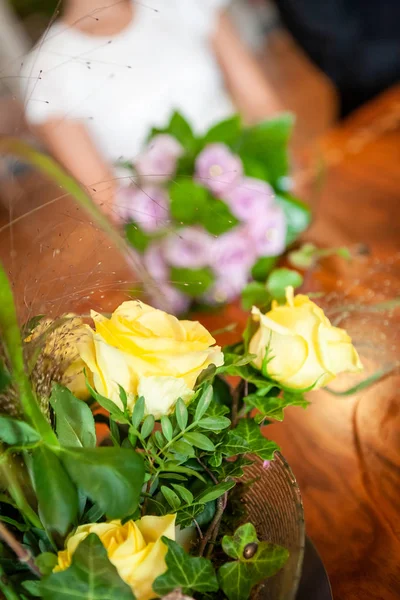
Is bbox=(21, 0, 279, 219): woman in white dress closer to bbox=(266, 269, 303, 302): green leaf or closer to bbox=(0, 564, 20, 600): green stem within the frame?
bbox=(266, 269, 303, 302): green leaf

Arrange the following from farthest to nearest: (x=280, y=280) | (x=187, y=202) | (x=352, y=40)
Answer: (x=352, y=40)
(x=187, y=202)
(x=280, y=280)

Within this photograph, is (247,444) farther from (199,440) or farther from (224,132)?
(224,132)

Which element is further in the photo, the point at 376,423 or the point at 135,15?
the point at 135,15

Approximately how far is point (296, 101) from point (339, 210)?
2237 mm

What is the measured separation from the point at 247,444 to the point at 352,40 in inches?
80.4

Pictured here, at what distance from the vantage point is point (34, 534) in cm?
34

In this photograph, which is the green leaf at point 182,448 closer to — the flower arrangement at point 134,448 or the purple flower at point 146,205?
the flower arrangement at point 134,448

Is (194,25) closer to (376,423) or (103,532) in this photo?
(376,423)

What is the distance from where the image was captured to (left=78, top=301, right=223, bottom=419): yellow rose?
0.34m

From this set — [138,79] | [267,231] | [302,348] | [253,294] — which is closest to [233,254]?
[267,231]

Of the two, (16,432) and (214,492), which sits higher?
(16,432)

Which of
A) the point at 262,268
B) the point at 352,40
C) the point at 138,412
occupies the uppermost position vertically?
the point at 138,412

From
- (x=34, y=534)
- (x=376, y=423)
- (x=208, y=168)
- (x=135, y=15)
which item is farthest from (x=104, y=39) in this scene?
(x=34, y=534)

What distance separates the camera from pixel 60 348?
36cm
